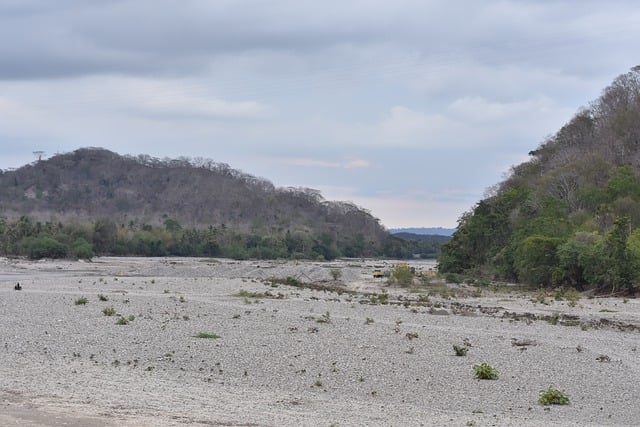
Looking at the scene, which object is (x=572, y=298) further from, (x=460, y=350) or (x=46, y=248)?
(x=46, y=248)

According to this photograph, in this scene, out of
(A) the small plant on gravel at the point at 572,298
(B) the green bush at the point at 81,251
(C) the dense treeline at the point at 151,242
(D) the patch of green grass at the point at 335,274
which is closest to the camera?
(A) the small plant on gravel at the point at 572,298

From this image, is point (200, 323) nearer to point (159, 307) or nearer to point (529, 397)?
point (159, 307)

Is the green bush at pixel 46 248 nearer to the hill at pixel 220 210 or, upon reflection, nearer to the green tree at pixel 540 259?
the hill at pixel 220 210

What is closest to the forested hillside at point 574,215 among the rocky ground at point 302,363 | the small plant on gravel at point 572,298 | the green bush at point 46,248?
the small plant on gravel at point 572,298

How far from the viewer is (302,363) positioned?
1808 cm

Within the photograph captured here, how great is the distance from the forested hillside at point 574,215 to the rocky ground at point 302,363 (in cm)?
1222

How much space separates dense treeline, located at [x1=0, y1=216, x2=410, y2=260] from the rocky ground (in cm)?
5993

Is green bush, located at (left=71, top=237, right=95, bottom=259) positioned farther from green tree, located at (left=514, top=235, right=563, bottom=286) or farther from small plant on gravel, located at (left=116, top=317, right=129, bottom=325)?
small plant on gravel, located at (left=116, top=317, right=129, bottom=325)

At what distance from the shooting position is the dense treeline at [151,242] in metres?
91.1

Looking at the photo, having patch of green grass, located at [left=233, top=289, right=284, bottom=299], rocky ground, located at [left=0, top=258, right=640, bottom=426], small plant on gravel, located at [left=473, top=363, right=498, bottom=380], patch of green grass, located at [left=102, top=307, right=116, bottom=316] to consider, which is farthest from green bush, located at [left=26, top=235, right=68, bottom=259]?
small plant on gravel, located at [left=473, top=363, right=498, bottom=380]

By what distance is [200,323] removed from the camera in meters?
25.0

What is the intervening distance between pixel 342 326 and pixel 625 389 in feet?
33.0

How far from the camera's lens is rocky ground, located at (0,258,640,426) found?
43.4 feet

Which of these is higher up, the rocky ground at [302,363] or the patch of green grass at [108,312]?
the patch of green grass at [108,312]
